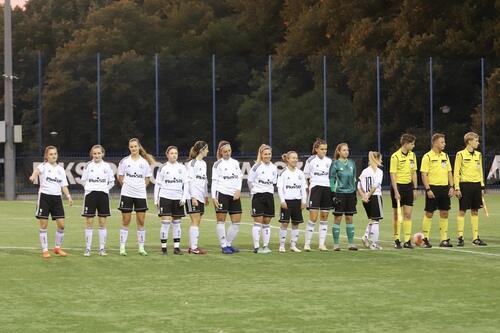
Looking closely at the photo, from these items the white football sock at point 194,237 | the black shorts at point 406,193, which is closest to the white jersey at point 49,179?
the white football sock at point 194,237

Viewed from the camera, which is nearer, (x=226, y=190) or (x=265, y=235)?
(x=265, y=235)

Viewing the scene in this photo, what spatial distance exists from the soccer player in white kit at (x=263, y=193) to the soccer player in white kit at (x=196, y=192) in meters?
0.82

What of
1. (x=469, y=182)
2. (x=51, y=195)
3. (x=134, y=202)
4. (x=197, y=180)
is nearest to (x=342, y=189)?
(x=197, y=180)

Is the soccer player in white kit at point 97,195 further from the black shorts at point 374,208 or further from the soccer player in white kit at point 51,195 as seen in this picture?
the black shorts at point 374,208

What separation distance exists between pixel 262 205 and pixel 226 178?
2.45ft

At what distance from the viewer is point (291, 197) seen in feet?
57.0

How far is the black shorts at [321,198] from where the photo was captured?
17688 mm

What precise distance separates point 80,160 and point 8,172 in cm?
290

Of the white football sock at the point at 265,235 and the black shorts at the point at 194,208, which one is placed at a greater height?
the black shorts at the point at 194,208

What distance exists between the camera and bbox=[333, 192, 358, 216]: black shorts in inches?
691

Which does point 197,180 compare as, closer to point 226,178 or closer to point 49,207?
point 226,178

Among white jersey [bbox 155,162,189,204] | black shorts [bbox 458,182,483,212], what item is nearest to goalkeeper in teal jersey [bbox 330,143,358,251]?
black shorts [bbox 458,182,483,212]

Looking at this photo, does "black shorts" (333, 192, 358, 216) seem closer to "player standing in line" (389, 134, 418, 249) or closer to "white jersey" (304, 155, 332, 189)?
"white jersey" (304, 155, 332, 189)

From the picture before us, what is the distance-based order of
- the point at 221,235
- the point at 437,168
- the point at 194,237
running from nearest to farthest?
the point at 194,237, the point at 221,235, the point at 437,168
